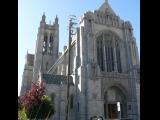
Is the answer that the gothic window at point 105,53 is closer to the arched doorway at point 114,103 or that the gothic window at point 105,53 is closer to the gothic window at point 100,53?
the gothic window at point 100,53

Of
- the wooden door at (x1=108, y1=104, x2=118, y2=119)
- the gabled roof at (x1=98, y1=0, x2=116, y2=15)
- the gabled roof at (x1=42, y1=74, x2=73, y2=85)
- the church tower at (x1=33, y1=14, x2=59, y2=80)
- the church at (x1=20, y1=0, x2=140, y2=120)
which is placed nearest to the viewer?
the church at (x1=20, y1=0, x2=140, y2=120)

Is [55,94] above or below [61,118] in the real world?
above

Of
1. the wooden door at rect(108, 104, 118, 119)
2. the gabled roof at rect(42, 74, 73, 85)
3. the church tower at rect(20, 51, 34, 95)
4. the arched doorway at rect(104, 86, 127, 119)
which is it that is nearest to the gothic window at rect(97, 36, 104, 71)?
the arched doorway at rect(104, 86, 127, 119)

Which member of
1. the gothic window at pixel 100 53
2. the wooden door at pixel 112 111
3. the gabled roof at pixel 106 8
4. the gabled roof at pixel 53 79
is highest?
the gabled roof at pixel 106 8

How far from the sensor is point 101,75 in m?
33.9

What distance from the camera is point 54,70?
4959 centimetres

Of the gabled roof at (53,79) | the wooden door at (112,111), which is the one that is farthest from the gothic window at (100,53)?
the wooden door at (112,111)

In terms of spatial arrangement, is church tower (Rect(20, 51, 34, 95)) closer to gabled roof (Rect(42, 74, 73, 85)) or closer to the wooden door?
gabled roof (Rect(42, 74, 73, 85))

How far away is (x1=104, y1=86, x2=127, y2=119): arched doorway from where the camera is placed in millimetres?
33906

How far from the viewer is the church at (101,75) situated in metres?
31.8

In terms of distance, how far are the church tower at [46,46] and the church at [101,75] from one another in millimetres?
17048
